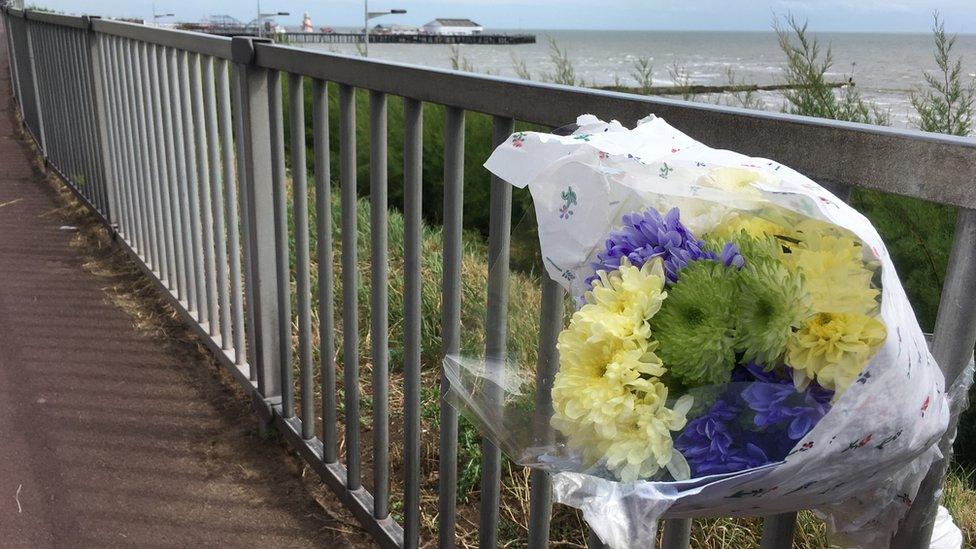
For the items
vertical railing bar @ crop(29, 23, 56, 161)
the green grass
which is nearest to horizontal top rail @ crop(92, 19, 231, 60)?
the green grass

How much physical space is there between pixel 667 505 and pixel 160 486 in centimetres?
251

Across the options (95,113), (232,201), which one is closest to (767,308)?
(232,201)

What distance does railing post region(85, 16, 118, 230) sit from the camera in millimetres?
5012

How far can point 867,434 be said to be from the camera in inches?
34.1

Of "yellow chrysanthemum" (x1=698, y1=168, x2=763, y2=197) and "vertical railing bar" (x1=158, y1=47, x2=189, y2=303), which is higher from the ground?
"yellow chrysanthemum" (x1=698, y1=168, x2=763, y2=197)

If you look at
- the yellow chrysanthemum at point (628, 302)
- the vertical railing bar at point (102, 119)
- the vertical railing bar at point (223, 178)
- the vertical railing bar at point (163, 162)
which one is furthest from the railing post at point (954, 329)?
the vertical railing bar at point (102, 119)

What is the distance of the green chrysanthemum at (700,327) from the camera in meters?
0.89

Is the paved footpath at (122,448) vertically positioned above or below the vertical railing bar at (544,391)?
below

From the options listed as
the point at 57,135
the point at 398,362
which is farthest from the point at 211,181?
the point at 57,135

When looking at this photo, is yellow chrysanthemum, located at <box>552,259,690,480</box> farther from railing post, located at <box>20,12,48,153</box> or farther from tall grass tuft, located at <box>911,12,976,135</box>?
railing post, located at <box>20,12,48,153</box>

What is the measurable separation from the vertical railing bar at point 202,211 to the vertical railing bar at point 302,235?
0.78 metres

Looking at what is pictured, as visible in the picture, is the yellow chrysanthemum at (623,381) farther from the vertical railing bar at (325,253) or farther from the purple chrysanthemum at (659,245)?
the vertical railing bar at (325,253)

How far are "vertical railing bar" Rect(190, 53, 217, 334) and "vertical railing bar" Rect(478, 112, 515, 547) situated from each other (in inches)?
79.2

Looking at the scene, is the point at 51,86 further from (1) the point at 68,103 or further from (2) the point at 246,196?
(2) the point at 246,196
